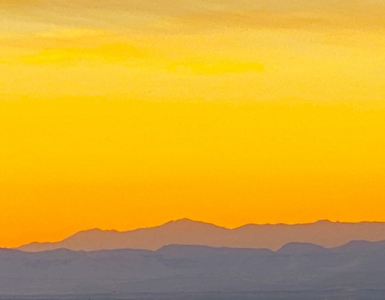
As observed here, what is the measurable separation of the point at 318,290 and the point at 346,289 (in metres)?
4.43

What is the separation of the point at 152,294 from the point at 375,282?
35702mm

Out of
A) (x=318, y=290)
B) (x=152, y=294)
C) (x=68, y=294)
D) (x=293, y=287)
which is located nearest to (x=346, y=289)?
(x=318, y=290)

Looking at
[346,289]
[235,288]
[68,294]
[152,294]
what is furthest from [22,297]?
[346,289]

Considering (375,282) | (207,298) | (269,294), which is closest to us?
(207,298)

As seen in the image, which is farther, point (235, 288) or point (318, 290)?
point (235, 288)

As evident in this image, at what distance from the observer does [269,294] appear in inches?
6969

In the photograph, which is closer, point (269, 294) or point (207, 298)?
point (207, 298)

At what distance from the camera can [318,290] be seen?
18062 centimetres

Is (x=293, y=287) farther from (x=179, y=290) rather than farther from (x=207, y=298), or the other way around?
(x=207, y=298)

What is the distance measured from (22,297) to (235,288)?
117ft

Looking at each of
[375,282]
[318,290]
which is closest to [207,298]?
[318,290]

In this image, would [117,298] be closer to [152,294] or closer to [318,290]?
[152,294]

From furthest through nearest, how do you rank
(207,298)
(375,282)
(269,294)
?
(375,282) < (269,294) < (207,298)

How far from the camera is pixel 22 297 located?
183375 mm
